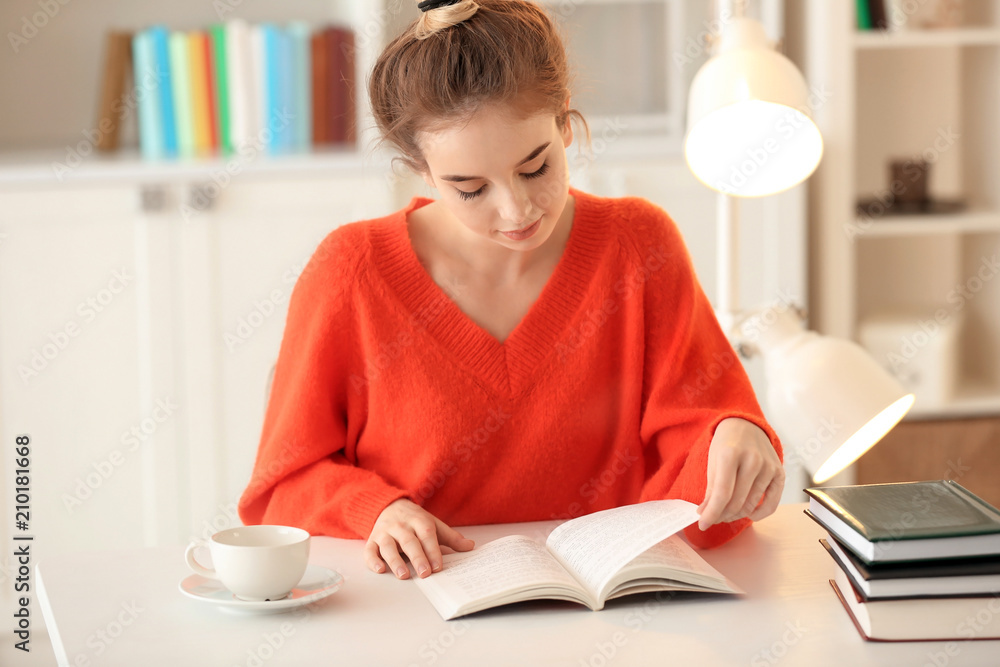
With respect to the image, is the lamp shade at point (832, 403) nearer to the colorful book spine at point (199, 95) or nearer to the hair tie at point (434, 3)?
the hair tie at point (434, 3)

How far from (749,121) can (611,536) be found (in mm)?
591

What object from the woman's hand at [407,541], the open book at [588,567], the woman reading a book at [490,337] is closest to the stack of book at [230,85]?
the woman reading a book at [490,337]

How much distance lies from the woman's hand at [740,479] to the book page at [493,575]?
6.1 inches

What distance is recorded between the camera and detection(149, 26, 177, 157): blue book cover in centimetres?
235

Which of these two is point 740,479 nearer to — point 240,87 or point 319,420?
point 319,420

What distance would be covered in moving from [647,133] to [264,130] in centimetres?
92

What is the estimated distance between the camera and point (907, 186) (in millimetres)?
2467

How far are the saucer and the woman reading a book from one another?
12 cm

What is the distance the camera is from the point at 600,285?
1316 millimetres

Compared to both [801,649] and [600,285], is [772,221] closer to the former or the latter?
[600,285]

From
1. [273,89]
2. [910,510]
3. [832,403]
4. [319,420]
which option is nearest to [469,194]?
[319,420]

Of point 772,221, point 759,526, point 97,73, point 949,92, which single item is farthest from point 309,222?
point 949,92

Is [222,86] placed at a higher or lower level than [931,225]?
higher

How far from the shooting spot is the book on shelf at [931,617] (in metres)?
0.85
